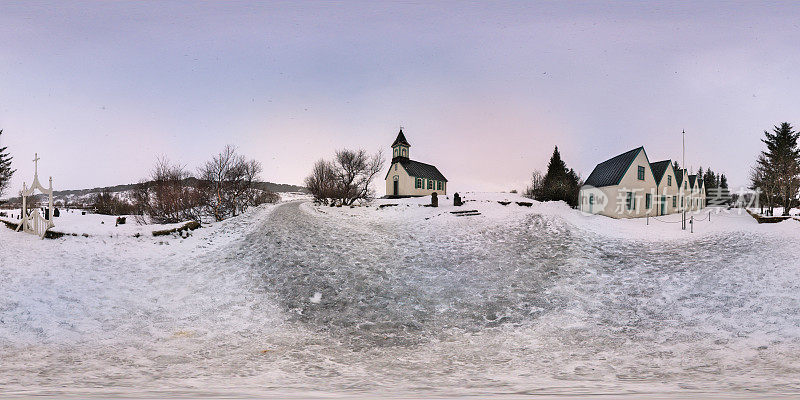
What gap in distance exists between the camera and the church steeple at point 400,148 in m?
55.3

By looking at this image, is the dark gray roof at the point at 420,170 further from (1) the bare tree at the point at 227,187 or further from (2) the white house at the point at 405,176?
(1) the bare tree at the point at 227,187

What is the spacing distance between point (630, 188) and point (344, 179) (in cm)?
3217

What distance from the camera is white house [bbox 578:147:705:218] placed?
1248 inches

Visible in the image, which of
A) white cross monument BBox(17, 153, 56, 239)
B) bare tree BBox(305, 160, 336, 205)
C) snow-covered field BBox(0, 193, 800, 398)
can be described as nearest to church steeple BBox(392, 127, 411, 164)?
bare tree BBox(305, 160, 336, 205)

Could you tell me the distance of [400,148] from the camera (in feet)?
182

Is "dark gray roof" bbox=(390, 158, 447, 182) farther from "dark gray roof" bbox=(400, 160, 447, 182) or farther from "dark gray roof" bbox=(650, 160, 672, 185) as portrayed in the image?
"dark gray roof" bbox=(650, 160, 672, 185)

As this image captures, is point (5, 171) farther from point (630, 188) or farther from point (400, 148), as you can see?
point (630, 188)

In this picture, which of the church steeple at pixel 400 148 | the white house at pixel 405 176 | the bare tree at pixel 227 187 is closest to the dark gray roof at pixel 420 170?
the white house at pixel 405 176

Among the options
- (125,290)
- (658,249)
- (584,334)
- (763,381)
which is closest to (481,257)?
(584,334)

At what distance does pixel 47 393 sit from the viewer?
420 cm

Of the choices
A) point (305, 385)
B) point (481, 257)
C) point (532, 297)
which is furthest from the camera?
point (481, 257)

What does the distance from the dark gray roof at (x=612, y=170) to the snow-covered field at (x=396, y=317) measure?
51.7ft

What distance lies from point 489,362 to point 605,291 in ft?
20.0

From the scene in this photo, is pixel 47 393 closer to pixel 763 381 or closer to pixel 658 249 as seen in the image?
pixel 763 381
